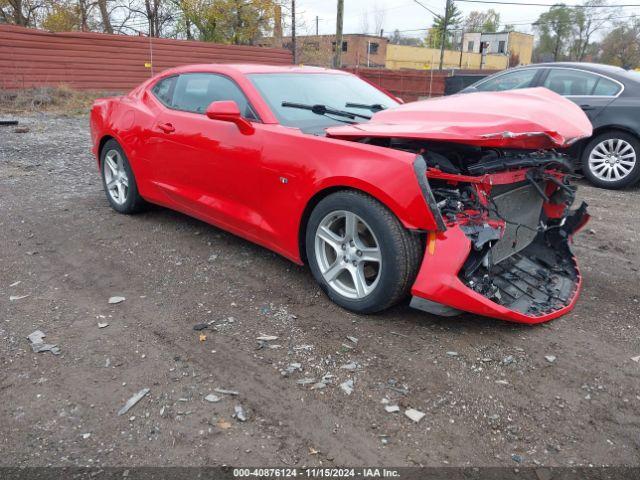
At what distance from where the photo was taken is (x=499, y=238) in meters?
3.01

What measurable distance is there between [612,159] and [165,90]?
5.52 m

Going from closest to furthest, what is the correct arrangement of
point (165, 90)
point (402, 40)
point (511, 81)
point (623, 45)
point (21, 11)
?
1. point (165, 90)
2. point (511, 81)
3. point (21, 11)
4. point (623, 45)
5. point (402, 40)

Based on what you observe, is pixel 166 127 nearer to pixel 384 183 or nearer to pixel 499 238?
pixel 384 183

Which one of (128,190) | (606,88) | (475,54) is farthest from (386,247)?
(475,54)

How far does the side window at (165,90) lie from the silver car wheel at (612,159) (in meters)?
5.30

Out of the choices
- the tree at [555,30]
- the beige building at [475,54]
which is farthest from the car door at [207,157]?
the tree at [555,30]

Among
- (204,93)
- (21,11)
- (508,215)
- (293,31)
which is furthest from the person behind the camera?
(293,31)

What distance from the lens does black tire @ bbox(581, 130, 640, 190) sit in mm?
6504

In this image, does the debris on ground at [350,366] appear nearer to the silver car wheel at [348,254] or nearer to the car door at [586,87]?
the silver car wheel at [348,254]

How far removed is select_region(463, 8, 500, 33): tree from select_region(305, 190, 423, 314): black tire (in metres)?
84.9

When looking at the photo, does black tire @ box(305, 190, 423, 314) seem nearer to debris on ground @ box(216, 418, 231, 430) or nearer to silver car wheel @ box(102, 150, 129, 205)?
debris on ground @ box(216, 418, 231, 430)

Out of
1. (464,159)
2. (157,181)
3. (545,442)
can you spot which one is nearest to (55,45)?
(157,181)

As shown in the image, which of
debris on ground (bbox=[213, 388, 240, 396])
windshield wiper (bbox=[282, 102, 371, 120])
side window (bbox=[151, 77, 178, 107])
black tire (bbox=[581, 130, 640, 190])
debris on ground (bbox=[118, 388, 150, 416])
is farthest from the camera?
black tire (bbox=[581, 130, 640, 190])

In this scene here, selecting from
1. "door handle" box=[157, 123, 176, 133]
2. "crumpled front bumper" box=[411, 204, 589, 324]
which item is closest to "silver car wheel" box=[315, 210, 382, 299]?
"crumpled front bumper" box=[411, 204, 589, 324]
